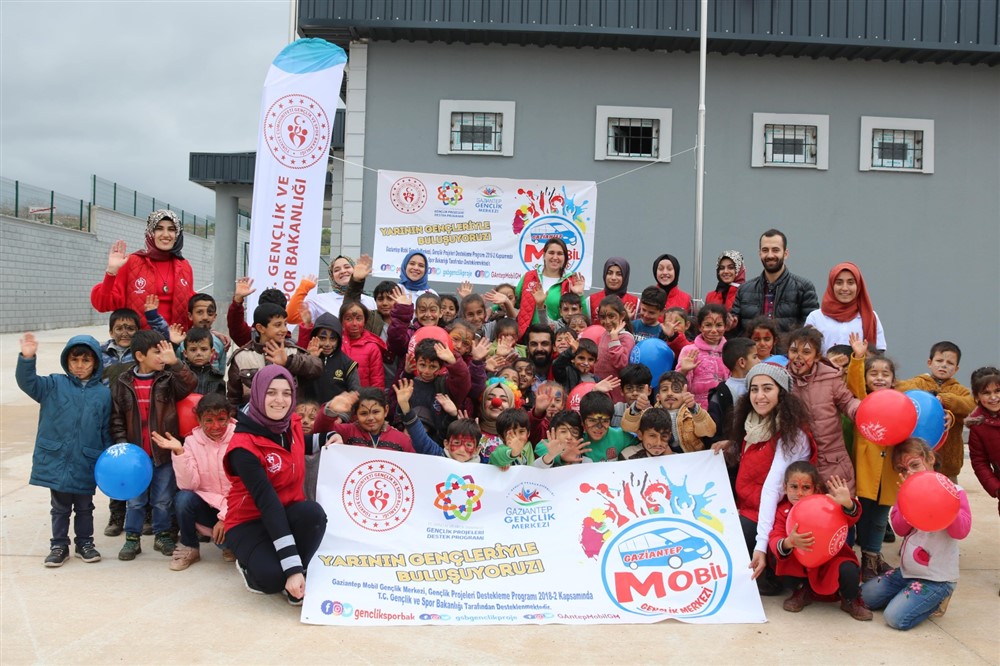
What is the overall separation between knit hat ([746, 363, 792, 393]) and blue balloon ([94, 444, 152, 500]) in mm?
3691

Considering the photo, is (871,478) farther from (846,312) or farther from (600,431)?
(600,431)

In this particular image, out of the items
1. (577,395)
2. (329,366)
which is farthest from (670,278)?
(329,366)

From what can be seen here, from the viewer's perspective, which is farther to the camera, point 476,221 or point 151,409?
point 476,221

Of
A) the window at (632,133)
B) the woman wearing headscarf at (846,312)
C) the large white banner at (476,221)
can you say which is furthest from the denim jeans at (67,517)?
the window at (632,133)

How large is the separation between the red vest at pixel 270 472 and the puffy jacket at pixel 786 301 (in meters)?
3.66

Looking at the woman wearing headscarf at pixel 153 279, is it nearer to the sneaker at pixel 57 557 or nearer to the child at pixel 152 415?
the child at pixel 152 415

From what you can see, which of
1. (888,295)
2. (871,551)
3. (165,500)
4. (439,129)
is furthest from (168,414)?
(888,295)

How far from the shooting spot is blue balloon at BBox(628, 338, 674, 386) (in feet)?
19.0

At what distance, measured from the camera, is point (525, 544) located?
184 inches

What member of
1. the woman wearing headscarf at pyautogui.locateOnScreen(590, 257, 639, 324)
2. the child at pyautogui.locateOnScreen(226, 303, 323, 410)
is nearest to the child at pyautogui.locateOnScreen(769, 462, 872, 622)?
the woman wearing headscarf at pyautogui.locateOnScreen(590, 257, 639, 324)

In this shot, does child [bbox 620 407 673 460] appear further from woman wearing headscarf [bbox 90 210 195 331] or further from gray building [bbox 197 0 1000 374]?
gray building [bbox 197 0 1000 374]

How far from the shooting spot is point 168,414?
5.33m

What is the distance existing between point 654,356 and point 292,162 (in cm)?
420

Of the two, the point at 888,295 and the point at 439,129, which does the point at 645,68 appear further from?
the point at 888,295
